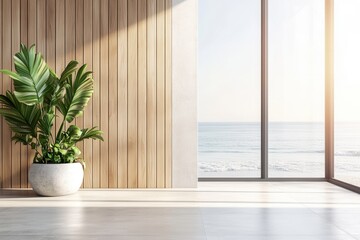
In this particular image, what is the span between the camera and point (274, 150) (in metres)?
8.04

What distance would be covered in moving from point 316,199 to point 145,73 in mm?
2109

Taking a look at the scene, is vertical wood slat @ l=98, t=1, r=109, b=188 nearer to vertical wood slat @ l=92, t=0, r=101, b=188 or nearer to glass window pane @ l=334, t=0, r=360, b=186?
vertical wood slat @ l=92, t=0, r=101, b=188

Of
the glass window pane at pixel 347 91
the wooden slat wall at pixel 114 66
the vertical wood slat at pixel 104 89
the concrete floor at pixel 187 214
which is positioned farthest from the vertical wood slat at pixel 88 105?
the glass window pane at pixel 347 91

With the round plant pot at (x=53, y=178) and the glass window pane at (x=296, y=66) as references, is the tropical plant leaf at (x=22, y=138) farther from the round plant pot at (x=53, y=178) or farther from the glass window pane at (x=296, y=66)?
the glass window pane at (x=296, y=66)

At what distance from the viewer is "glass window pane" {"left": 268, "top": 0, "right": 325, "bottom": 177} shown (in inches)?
249

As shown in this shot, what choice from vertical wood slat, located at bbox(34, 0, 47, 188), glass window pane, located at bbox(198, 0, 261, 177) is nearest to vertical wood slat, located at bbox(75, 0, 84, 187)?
vertical wood slat, located at bbox(34, 0, 47, 188)

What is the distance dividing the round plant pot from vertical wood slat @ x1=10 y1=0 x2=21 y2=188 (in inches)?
25.1

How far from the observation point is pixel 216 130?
24.9ft

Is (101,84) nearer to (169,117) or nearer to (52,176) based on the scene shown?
(169,117)

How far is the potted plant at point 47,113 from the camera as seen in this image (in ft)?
14.5

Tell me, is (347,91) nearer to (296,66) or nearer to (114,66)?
(296,66)

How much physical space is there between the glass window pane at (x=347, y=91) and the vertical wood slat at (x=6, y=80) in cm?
357

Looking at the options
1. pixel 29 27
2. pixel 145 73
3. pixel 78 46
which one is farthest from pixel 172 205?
pixel 29 27

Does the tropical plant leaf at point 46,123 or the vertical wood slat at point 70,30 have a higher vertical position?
the vertical wood slat at point 70,30
